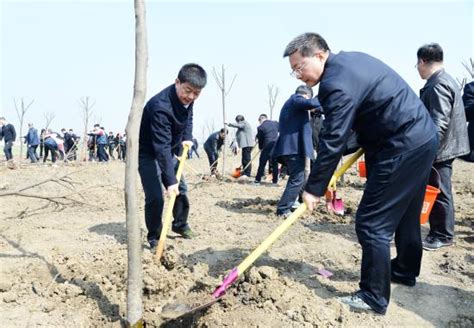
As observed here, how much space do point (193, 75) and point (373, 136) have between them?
5.46 ft

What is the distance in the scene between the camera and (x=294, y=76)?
288 centimetres

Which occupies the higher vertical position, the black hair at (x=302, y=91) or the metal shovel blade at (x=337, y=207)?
the black hair at (x=302, y=91)

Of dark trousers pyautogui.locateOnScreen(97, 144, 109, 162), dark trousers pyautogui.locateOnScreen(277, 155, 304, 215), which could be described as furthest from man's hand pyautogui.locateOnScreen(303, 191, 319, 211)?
dark trousers pyautogui.locateOnScreen(97, 144, 109, 162)

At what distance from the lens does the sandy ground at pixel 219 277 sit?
2.95m

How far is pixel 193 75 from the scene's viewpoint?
3.76 meters

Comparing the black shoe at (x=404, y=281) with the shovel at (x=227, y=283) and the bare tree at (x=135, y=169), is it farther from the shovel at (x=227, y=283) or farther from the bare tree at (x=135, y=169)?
the bare tree at (x=135, y=169)

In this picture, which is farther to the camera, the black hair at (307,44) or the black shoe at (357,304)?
the black shoe at (357,304)

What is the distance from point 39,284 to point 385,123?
2839 millimetres

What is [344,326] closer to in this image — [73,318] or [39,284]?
[73,318]

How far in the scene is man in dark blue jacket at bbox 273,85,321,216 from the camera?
18.2 feet

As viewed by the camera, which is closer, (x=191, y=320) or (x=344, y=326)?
(x=344, y=326)

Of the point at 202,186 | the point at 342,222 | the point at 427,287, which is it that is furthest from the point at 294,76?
the point at 202,186

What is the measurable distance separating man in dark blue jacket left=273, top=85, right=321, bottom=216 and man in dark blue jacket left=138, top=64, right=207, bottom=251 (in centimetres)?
→ 162

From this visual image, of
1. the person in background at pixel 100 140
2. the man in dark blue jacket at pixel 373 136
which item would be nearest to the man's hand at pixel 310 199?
the man in dark blue jacket at pixel 373 136
